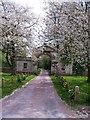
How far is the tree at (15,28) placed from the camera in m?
31.4

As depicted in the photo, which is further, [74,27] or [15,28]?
[15,28]

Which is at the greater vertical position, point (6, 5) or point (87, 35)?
point (6, 5)

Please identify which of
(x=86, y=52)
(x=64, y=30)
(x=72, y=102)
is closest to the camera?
(x=72, y=102)

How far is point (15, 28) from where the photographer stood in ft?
109

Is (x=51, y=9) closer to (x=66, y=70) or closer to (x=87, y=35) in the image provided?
(x=87, y=35)

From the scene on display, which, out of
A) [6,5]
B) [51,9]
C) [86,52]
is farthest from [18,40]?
[86,52]

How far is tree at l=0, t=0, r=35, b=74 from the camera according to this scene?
31.4 m

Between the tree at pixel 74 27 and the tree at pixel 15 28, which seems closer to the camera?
the tree at pixel 74 27

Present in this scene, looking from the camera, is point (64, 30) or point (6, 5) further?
point (6, 5)

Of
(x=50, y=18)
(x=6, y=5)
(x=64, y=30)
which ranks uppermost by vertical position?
(x=6, y=5)

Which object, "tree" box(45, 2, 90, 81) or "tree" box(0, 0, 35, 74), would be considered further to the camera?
"tree" box(0, 0, 35, 74)

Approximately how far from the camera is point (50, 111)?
497 inches

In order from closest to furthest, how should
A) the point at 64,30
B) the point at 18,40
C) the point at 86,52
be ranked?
1. the point at 86,52
2. the point at 64,30
3. the point at 18,40

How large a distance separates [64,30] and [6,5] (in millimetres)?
15108
